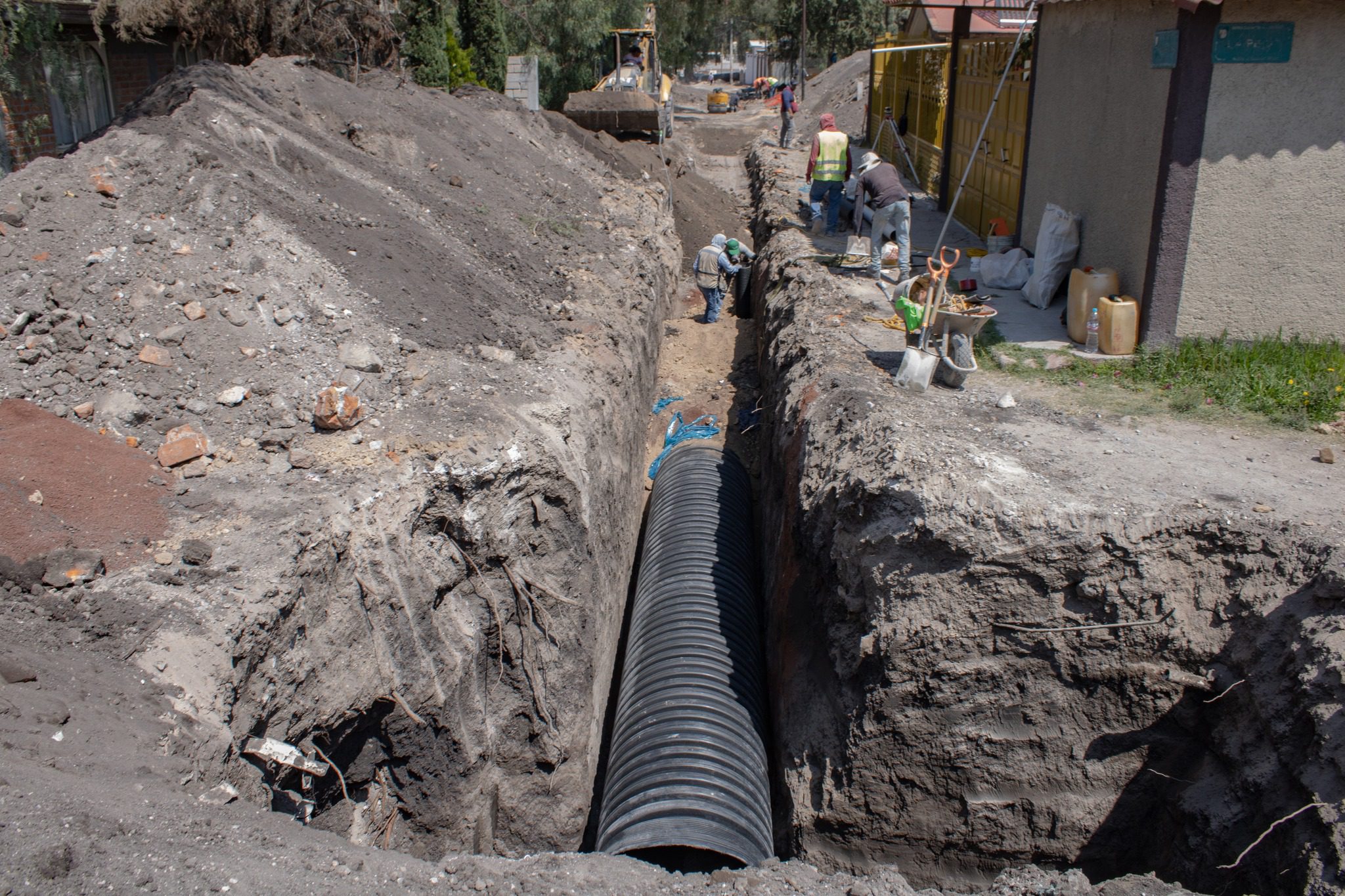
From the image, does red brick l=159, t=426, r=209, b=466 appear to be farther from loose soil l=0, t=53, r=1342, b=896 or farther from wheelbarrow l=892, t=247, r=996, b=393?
wheelbarrow l=892, t=247, r=996, b=393

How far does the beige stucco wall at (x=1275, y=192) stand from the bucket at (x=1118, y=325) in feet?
1.13

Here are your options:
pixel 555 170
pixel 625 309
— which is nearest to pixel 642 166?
pixel 555 170

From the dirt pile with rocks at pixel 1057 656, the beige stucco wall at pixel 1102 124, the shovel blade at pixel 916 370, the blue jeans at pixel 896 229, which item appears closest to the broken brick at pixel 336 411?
the dirt pile with rocks at pixel 1057 656

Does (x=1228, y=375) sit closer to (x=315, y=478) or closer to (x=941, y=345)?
(x=941, y=345)

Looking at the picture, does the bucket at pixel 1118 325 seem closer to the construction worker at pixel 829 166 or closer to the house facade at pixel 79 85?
the construction worker at pixel 829 166

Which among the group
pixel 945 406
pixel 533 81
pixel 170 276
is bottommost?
pixel 945 406

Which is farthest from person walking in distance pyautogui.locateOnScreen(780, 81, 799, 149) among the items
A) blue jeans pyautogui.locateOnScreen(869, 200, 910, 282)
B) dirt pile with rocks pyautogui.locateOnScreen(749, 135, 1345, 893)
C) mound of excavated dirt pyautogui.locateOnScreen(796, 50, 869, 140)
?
dirt pile with rocks pyautogui.locateOnScreen(749, 135, 1345, 893)

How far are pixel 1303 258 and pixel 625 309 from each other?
5.80 m

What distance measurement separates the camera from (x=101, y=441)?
4992mm

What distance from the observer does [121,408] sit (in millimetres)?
5234

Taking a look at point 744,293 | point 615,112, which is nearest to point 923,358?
point 744,293

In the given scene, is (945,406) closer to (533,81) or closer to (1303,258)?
(1303,258)

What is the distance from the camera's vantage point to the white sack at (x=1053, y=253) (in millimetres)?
8820

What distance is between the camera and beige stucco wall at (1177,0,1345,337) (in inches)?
265
